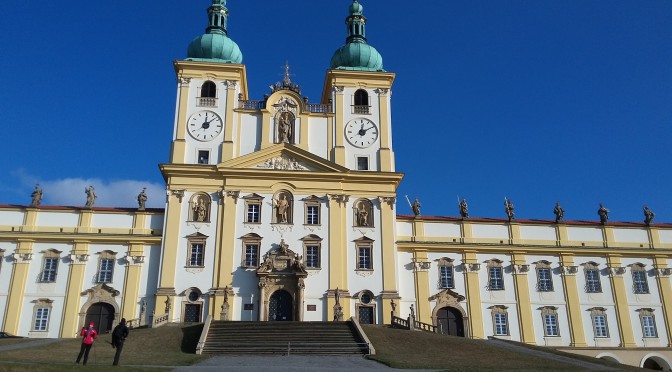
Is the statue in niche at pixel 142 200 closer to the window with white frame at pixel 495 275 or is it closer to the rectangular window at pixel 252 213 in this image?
the rectangular window at pixel 252 213

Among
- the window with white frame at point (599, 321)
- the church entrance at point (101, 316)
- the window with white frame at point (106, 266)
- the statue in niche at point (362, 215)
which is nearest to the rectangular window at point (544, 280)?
the window with white frame at point (599, 321)

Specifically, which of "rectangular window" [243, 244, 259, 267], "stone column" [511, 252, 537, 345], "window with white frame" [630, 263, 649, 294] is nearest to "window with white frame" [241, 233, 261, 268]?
"rectangular window" [243, 244, 259, 267]

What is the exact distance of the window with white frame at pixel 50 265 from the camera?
38500mm

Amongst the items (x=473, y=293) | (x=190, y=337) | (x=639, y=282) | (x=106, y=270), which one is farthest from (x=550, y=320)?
(x=106, y=270)

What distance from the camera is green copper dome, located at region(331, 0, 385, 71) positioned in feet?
151

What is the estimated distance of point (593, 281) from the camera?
42.9 meters

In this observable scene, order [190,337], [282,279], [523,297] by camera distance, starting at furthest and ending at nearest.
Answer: [523,297]
[282,279]
[190,337]

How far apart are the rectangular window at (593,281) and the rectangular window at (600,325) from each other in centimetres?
189

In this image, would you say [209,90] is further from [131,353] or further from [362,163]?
[131,353]

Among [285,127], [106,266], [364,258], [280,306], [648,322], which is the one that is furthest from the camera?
[285,127]

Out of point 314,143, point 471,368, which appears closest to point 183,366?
point 471,368

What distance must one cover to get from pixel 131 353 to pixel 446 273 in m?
23.0

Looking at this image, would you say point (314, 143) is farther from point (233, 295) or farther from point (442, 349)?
point (442, 349)

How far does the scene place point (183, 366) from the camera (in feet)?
69.6
